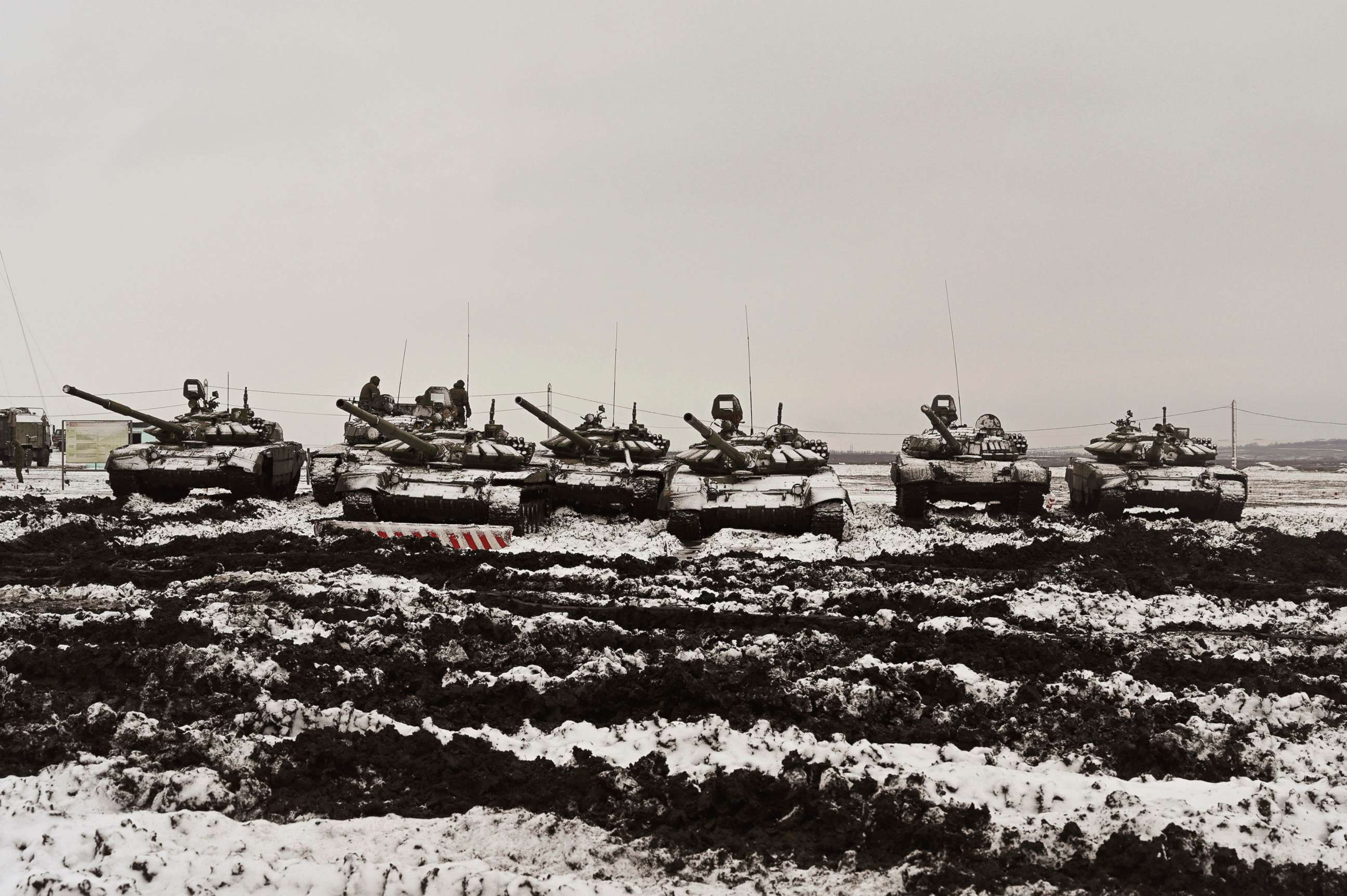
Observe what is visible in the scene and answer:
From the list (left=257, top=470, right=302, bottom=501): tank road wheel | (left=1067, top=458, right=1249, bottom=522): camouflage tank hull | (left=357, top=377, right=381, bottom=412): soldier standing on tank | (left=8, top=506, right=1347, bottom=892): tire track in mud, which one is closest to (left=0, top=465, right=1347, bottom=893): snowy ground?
(left=8, top=506, right=1347, bottom=892): tire track in mud

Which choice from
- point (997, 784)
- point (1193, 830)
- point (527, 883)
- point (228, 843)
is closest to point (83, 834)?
point (228, 843)

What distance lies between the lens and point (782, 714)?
17.7 feet

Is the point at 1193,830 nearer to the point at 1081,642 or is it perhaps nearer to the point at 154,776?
the point at 1081,642

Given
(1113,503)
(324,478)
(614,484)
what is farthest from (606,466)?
(1113,503)

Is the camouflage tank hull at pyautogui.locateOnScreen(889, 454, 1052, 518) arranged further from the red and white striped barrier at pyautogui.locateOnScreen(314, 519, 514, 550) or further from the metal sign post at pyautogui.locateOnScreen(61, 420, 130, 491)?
Answer: the metal sign post at pyautogui.locateOnScreen(61, 420, 130, 491)

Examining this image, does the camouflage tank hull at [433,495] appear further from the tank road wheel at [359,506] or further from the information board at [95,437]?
the information board at [95,437]

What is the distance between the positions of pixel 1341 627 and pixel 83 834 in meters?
8.92

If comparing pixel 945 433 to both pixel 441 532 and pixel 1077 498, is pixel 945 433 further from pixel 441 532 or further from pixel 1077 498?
pixel 441 532

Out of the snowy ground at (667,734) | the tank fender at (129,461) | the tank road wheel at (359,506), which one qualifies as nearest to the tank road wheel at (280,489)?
the tank fender at (129,461)

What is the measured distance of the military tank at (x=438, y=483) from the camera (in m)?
14.4

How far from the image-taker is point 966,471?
56.5 feet

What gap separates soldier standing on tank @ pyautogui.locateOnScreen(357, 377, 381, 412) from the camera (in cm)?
2133

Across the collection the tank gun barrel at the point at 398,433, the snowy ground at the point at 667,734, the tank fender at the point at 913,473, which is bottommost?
the snowy ground at the point at 667,734

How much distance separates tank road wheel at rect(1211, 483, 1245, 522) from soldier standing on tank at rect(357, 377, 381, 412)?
54.0 feet
